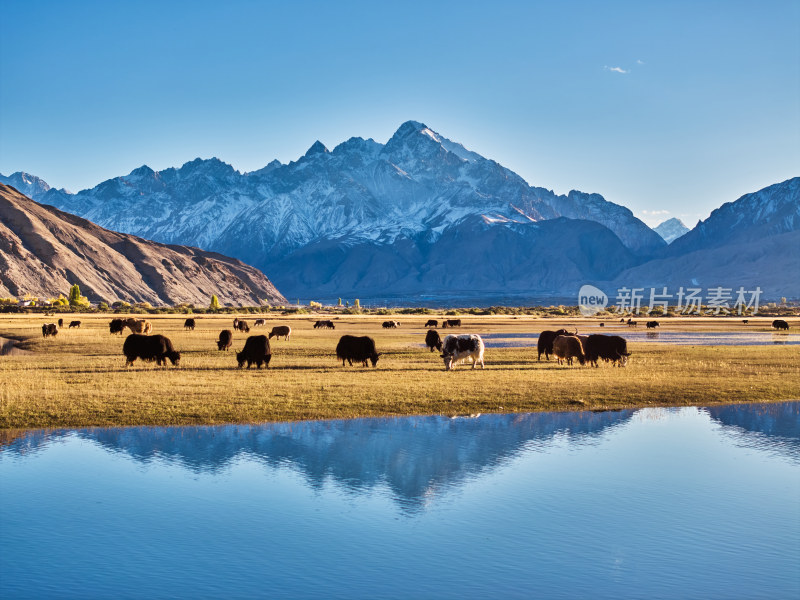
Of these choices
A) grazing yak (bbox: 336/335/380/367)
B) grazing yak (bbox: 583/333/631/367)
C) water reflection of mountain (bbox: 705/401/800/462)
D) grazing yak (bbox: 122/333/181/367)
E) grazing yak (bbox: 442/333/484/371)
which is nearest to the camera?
water reflection of mountain (bbox: 705/401/800/462)

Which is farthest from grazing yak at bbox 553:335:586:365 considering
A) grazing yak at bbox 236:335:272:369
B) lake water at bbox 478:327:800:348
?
lake water at bbox 478:327:800:348

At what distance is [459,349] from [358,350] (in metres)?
5.12

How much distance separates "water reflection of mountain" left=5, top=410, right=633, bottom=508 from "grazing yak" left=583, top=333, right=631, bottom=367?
15190 mm

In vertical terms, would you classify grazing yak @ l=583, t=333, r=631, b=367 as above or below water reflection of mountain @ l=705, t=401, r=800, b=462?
above

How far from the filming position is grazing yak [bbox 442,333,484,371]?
36000 millimetres

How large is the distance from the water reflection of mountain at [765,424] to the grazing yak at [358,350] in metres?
16.0

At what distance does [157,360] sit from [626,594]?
2951cm

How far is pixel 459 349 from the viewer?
36125mm

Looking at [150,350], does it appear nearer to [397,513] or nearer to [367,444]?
[367,444]

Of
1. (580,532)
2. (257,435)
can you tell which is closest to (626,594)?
(580,532)

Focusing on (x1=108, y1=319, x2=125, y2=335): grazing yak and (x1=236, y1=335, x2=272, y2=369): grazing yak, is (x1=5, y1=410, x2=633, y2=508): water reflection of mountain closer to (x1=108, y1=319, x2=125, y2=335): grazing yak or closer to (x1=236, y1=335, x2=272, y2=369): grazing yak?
(x1=236, y1=335, x2=272, y2=369): grazing yak

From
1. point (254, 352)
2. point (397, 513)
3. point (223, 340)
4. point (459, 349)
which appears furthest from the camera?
point (223, 340)

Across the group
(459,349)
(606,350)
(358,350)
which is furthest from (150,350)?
(606,350)

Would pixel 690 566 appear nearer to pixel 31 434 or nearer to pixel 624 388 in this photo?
pixel 31 434
